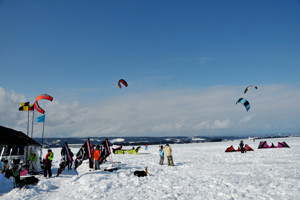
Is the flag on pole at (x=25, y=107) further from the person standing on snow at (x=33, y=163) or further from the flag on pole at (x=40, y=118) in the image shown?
the person standing on snow at (x=33, y=163)

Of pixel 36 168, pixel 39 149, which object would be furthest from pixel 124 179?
pixel 39 149

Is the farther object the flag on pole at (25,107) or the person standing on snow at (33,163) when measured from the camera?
the flag on pole at (25,107)

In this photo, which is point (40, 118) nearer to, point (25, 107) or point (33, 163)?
point (25, 107)

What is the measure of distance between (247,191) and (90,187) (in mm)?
6482

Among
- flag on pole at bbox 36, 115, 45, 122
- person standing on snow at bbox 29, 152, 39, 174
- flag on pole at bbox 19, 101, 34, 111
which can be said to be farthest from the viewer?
flag on pole at bbox 36, 115, 45, 122

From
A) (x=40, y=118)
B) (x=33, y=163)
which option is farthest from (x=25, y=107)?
(x=33, y=163)

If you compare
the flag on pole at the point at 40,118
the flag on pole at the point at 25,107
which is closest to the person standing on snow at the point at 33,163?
the flag on pole at the point at 40,118

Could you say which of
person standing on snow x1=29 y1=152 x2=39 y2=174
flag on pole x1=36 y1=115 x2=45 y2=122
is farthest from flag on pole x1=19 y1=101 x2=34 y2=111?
person standing on snow x1=29 y1=152 x2=39 y2=174

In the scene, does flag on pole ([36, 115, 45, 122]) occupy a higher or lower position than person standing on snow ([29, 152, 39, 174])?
higher

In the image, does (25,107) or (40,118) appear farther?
(40,118)

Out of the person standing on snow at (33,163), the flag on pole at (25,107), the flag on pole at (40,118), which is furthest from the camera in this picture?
the flag on pole at (40,118)

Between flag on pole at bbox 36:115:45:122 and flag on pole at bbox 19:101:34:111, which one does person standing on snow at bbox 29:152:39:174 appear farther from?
flag on pole at bbox 19:101:34:111

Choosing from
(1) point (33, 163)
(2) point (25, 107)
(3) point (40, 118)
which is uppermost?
(2) point (25, 107)

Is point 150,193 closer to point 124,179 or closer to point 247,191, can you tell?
point 124,179
